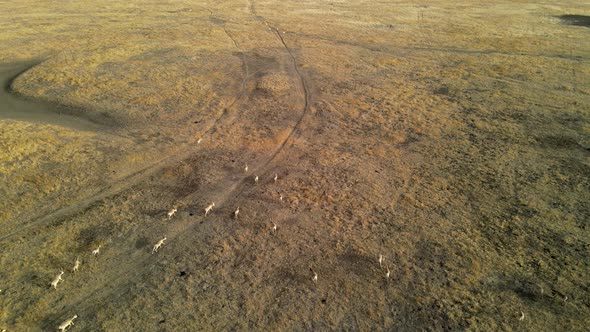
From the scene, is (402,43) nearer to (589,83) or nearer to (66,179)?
(589,83)

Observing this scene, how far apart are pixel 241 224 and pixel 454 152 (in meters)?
7.62

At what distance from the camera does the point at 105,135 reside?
1563cm


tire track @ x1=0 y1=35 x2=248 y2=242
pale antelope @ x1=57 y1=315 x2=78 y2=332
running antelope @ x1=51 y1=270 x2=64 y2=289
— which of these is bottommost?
pale antelope @ x1=57 y1=315 x2=78 y2=332

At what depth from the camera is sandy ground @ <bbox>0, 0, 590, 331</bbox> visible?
8.88 meters

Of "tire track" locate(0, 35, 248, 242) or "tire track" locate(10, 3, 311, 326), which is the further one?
"tire track" locate(0, 35, 248, 242)

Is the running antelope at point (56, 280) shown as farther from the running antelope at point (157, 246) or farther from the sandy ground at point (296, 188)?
the running antelope at point (157, 246)

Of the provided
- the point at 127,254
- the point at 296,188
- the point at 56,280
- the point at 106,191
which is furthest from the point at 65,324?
the point at 296,188

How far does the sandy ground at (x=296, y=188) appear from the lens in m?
8.88

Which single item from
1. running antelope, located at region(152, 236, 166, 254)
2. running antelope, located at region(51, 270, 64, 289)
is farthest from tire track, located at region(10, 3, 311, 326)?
running antelope, located at region(51, 270, 64, 289)

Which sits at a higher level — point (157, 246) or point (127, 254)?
point (157, 246)

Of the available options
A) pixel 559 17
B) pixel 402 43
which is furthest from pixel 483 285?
pixel 559 17

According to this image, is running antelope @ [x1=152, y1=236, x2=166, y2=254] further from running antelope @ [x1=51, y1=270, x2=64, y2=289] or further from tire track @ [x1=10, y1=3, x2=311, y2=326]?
running antelope @ [x1=51, y1=270, x2=64, y2=289]

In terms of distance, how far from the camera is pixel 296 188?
12609 mm

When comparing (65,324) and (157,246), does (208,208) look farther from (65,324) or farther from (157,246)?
(65,324)
